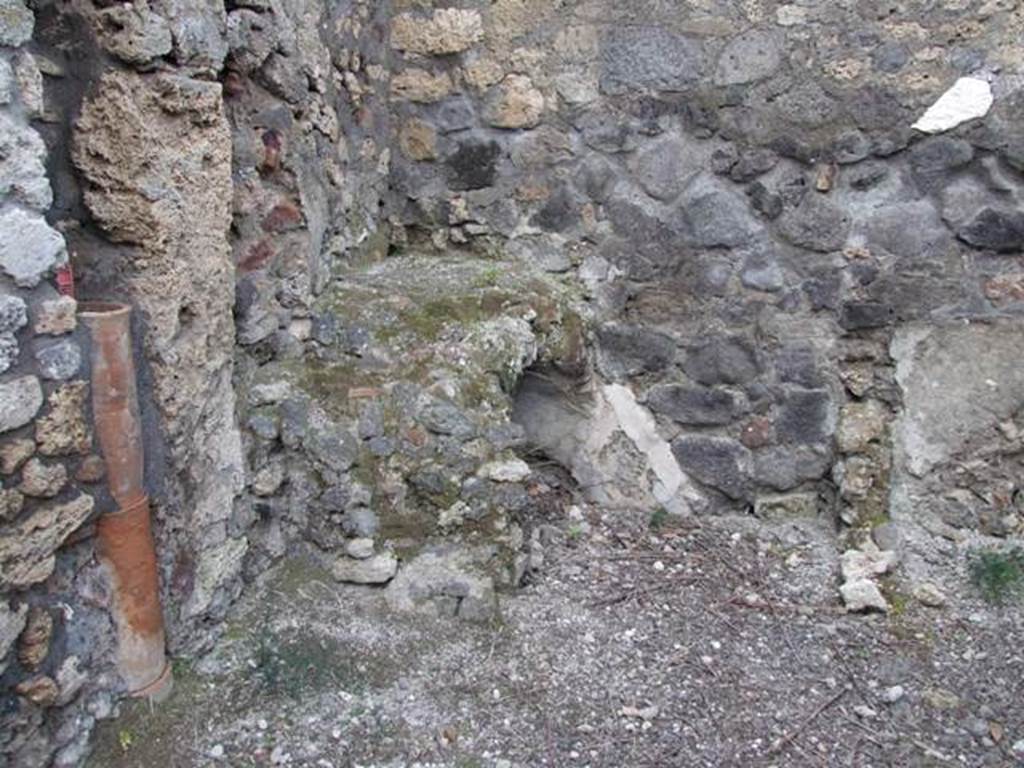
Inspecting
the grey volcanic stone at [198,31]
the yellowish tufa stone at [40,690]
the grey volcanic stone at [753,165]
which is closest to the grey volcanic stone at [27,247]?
the grey volcanic stone at [198,31]

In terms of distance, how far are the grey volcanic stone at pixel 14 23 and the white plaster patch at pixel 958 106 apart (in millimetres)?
2470

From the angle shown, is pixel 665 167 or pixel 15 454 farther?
pixel 665 167

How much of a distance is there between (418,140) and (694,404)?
139 centimetres

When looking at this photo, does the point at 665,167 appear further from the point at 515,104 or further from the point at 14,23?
the point at 14,23

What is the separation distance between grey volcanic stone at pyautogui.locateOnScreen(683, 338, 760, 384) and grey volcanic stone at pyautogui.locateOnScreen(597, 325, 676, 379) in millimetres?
85

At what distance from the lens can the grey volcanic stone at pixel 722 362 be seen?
304cm

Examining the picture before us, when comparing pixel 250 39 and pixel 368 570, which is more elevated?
pixel 250 39

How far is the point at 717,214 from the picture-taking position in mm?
2986

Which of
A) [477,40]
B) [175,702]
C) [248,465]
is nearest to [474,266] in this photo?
[477,40]

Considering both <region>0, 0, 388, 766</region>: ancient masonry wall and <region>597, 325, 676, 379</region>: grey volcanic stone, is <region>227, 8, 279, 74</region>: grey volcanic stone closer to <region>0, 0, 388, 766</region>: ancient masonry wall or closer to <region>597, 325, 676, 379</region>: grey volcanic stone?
<region>0, 0, 388, 766</region>: ancient masonry wall

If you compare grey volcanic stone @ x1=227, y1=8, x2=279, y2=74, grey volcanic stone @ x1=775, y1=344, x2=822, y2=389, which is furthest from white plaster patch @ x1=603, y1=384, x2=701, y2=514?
grey volcanic stone @ x1=227, y1=8, x2=279, y2=74

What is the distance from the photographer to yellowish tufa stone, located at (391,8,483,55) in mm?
3037

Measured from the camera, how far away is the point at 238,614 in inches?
90.1

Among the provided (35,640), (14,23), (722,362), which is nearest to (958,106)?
(722,362)
